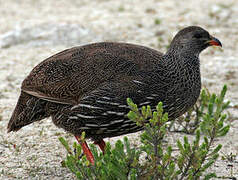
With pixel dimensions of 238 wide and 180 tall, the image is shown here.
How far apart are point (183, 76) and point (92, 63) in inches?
37.6

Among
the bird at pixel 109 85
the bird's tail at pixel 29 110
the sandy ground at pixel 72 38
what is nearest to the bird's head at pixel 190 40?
the bird at pixel 109 85

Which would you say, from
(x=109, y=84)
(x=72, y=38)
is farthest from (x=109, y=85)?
(x=72, y=38)

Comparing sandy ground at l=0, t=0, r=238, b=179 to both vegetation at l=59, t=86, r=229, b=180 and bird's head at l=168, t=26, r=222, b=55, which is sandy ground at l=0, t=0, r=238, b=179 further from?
bird's head at l=168, t=26, r=222, b=55

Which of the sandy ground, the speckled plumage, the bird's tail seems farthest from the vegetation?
the bird's tail

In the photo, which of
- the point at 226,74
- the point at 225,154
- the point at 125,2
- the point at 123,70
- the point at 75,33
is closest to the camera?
the point at 123,70

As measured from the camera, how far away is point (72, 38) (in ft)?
31.2

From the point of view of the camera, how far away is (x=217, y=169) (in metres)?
5.13

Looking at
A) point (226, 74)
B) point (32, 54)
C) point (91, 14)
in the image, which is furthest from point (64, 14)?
point (226, 74)

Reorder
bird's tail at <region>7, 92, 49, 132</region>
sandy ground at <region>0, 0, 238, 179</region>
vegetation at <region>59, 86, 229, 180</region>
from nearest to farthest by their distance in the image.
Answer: vegetation at <region>59, 86, 229, 180</region> → bird's tail at <region>7, 92, 49, 132</region> → sandy ground at <region>0, 0, 238, 179</region>

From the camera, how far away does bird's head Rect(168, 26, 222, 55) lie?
5098 millimetres

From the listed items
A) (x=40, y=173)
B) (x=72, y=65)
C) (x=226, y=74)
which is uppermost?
(x=72, y=65)

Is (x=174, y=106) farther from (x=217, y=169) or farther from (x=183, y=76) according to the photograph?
(x=217, y=169)

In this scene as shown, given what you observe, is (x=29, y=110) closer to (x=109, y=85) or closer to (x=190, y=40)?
(x=109, y=85)

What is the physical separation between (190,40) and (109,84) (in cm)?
109
